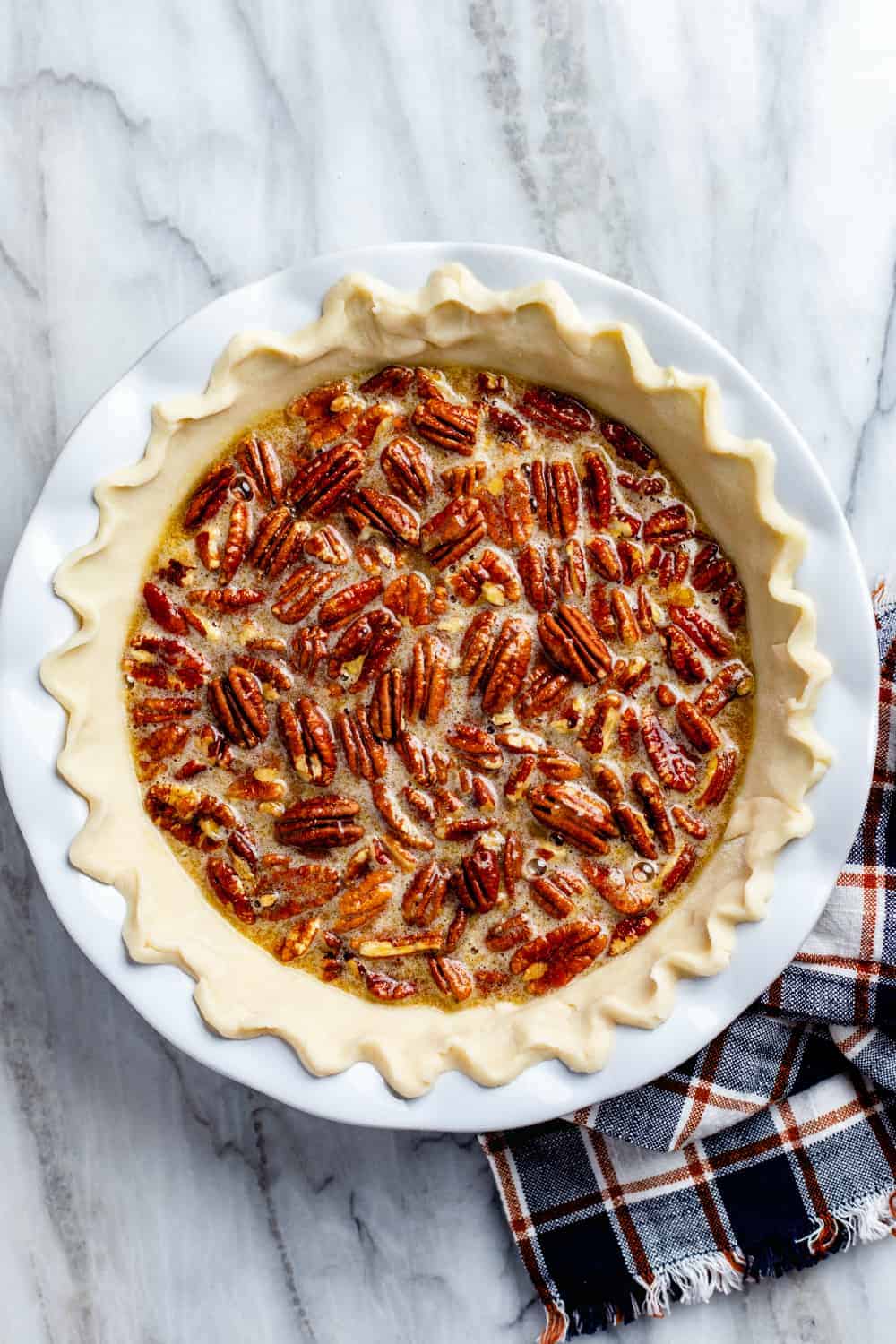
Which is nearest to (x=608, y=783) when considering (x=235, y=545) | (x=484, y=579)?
(x=484, y=579)

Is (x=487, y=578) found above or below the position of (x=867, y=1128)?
above

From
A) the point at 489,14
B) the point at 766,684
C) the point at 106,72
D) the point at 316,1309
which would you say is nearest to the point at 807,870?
the point at 766,684

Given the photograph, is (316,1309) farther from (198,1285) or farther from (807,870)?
(807,870)

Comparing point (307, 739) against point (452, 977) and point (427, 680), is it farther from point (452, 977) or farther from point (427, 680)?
point (452, 977)

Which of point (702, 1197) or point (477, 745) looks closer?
point (477, 745)

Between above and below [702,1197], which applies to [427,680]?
above
